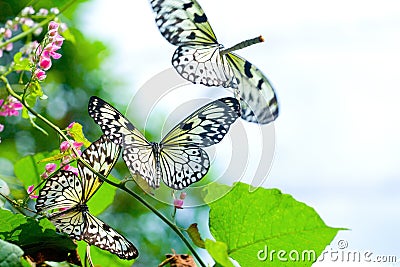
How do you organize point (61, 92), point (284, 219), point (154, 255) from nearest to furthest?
point (284, 219) → point (154, 255) → point (61, 92)

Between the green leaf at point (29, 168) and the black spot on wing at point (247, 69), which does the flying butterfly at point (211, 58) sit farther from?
the green leaf at point (29, 168)

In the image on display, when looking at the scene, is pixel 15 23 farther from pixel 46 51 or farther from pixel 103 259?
pixel 103 259

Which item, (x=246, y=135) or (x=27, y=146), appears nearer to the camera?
(x=246, y=135)

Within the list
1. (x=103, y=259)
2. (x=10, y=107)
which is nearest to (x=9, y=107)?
(x=10, y=107)

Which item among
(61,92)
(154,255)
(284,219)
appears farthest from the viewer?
(61,92)

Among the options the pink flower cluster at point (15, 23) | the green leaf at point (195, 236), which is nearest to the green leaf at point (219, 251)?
the green leaf at point (195, 236)

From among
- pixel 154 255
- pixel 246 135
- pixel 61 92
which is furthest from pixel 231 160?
pixel 61 92

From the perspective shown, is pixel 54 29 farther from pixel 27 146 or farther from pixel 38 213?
pixel 27 146
